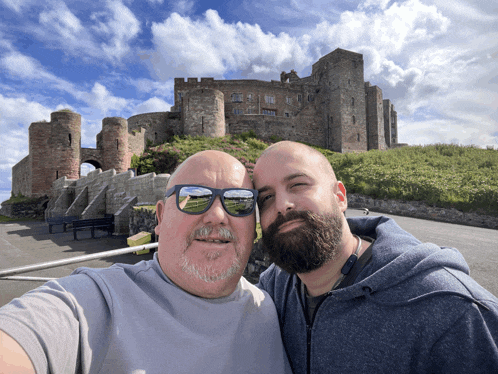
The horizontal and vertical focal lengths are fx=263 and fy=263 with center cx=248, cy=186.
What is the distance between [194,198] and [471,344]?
1415 mm

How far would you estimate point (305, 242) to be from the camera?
1.55m

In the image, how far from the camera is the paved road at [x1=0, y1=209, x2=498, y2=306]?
4660mm

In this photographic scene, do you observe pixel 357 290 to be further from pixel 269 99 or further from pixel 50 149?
pixel 269 99

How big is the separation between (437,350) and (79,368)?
1484 mm

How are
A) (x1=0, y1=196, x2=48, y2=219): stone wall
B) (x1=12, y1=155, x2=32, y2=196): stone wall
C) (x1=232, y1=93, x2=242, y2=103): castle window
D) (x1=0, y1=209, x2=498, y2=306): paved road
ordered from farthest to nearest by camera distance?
(x1=232, y1=93, x2=242, y2=103): castle window → (x1=12, y1=155, x2=32, y2=196): stone wall → (x1=0, y1=196, x2=48, y2=219): stone wall → (x1=0, y1=209, x2=498, y2=306): paved road

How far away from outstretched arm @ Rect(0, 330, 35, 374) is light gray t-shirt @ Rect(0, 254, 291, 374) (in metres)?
0.02

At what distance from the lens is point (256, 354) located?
1.41 metres

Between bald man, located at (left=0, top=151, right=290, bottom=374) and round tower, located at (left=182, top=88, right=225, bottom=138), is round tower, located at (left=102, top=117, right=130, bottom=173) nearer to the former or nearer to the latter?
round tower, located at (left=182, top=88, right=225, bottom=138)

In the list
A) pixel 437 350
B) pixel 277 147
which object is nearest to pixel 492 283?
pixel 437 350

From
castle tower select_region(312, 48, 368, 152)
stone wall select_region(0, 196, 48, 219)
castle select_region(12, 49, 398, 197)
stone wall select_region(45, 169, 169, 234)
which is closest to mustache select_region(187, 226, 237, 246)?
stone wall select_region(45, 169, 169, 234)

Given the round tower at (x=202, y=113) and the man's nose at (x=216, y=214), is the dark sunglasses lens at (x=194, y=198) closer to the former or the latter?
the man's nose at (x=216, y=214)

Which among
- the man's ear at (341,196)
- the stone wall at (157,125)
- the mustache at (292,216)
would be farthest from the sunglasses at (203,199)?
the stone wall at (157,125)

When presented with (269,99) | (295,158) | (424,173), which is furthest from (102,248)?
(269,99)

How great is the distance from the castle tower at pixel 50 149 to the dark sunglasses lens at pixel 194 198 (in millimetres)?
25794
